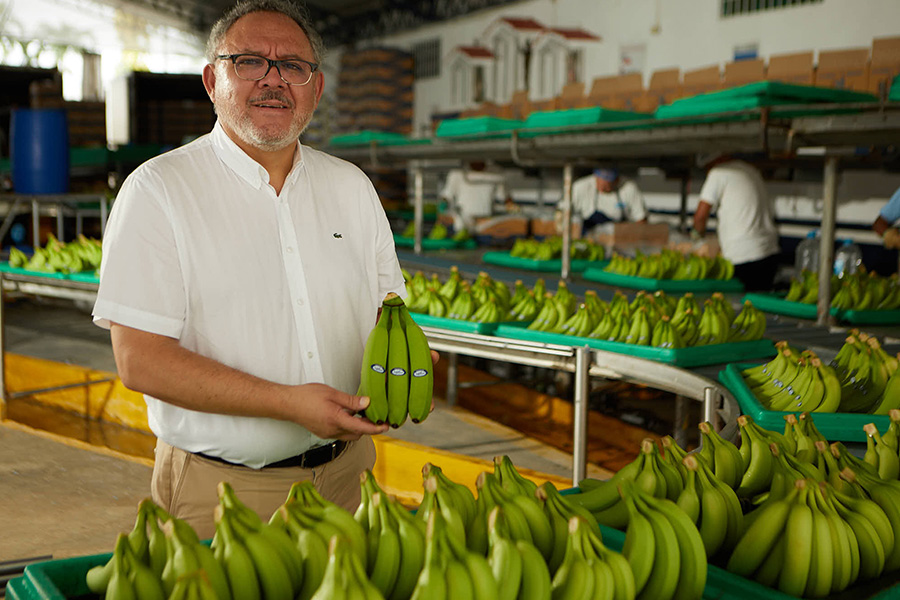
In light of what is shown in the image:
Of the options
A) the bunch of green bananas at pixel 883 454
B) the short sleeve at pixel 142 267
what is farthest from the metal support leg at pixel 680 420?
the short sleeve at pixel 142 267

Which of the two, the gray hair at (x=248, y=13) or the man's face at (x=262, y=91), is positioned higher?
the gray hair at (x=248, y=13)

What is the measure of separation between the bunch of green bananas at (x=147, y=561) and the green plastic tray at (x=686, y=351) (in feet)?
7.15

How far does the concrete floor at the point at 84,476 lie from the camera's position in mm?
3670

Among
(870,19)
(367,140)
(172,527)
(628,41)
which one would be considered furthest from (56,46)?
(172,527)

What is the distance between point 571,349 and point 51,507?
281 centimetres

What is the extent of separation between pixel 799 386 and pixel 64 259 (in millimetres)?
4778

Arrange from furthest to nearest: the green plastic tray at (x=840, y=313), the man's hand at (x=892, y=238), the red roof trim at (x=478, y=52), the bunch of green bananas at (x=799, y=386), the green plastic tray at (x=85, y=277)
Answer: the red roof trim at (x=478, y=52) < the green plastic tray at (x=85, y=277) < the man's hand at (x=892, y=238) < the green plastic tray at (x=840, y=313) < the bunch of green bananas at (x=799, y=386)

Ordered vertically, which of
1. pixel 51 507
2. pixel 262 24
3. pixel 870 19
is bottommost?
pixel 51 507

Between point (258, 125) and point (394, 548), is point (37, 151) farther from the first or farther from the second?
point (394, 548)

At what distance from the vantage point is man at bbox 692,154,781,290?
208 inches

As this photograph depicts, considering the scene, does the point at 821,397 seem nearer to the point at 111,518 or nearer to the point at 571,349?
the point at 571,349

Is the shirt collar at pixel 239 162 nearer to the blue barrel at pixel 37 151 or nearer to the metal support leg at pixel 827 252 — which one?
the metal support leg at pixel 827 252

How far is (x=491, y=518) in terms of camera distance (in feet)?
3.38

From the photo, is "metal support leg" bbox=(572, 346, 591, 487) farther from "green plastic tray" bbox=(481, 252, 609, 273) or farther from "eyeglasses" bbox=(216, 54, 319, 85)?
"green plastic tray" bbox=(481, 252, 609, 273)
